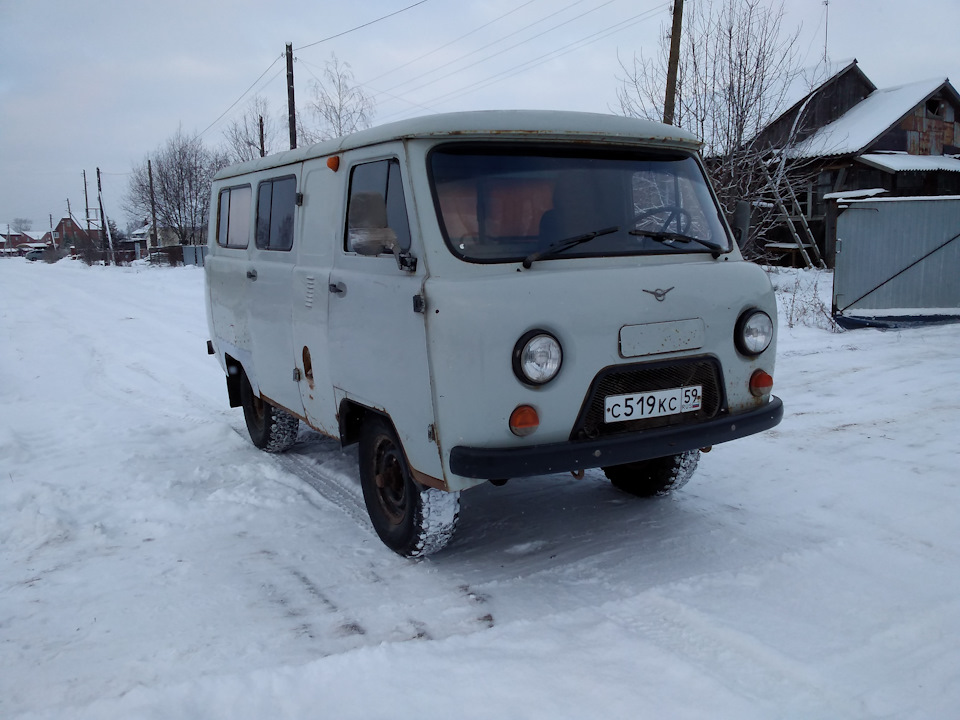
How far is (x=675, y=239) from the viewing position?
400 cm

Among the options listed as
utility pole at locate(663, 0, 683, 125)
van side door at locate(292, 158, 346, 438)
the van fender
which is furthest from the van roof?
utility pole at locate(663, 0, 683, 125)

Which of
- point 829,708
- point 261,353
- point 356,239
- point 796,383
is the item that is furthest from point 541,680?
point 796,383

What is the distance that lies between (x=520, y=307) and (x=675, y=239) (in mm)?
1130

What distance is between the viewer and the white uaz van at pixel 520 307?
337 centimetres

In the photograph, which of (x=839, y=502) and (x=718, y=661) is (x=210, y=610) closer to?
(x=718, y=661)

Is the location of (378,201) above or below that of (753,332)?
above

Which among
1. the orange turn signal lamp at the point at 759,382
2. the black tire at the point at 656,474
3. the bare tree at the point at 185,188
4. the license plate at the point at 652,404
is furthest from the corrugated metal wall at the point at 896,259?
the bare tree at the point at 185,188

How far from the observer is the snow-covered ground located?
281 centimetres

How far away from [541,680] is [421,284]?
170 cm

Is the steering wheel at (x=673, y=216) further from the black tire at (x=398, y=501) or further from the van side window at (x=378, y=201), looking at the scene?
the black tire at (x=398, y=501)

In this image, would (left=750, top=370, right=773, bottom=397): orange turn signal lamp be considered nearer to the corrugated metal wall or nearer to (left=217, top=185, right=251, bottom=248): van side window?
(left=217, top=185, right=251, bottom=248): van side window

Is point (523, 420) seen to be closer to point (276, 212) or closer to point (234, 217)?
point (276, 212)

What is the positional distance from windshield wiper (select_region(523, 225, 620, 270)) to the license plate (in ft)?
2.33

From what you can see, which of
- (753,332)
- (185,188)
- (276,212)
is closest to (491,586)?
(753,332)
